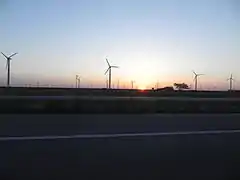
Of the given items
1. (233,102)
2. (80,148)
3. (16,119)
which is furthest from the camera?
(233,102)

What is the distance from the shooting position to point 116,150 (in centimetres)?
873

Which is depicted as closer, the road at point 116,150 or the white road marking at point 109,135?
the road at point 116,150

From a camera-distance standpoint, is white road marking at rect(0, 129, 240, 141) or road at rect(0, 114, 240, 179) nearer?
road at rect(0, 114, 240, 179)

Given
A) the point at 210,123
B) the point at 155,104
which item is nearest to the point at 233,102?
the point at 155,104

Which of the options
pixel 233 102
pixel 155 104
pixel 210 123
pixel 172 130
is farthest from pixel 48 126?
pixel 233 102

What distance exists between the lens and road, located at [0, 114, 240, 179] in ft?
23.1

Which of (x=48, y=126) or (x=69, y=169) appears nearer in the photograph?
(x=69, y=169)

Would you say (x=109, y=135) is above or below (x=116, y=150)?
above

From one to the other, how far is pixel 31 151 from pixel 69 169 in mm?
1521

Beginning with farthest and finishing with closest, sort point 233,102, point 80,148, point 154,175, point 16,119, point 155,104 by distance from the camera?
point 233,102, point 155,104, point 16,119, point 80,148, point 154,175

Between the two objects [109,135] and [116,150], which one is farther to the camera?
[109,135]

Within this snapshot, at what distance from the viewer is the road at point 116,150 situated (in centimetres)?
704

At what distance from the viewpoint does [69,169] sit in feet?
23.3

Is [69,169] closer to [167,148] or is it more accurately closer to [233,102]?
[167,148]
